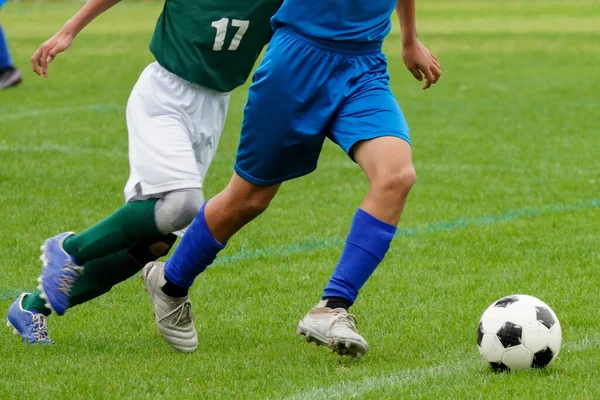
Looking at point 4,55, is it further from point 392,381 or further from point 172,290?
point 392,381

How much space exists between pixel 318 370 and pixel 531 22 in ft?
87.6

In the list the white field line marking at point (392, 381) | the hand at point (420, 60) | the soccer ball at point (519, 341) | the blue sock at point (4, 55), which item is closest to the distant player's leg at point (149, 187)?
the hand at point (420, 60)

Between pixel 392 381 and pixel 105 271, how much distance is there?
145 cm

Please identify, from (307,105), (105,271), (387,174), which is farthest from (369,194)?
(105,271)

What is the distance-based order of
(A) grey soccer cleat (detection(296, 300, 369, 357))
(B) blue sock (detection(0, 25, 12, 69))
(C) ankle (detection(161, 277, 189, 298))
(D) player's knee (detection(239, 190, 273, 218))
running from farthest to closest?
(B) blue sock (detection(0, 25, 12, 69)), (C) ankle (detection(161, 277, 189, 298)), (D) player's knee (detection(239, 190, 273, 218)), (A) grey soccer cleat (detection(296, 300, 369, 357))

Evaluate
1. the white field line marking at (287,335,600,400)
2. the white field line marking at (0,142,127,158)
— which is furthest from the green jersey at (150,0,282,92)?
the white field line marking at (0,142,127,158)

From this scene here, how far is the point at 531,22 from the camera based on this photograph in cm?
2984

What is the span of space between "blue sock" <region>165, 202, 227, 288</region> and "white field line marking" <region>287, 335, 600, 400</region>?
2.81 ft

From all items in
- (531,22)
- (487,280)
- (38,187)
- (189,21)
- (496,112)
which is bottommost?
(531,22)

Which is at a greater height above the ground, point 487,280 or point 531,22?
point 487,280

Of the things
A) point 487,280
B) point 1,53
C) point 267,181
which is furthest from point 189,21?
point 1,53

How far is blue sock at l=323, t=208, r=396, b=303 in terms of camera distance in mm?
4336

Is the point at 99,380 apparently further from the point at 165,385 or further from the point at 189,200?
the point at 189,200

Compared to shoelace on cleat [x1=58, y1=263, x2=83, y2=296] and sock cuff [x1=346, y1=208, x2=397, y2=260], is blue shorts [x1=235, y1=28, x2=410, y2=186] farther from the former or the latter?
shoelace on cleat [x1=58, y1=263, x2=83, y2=296]
